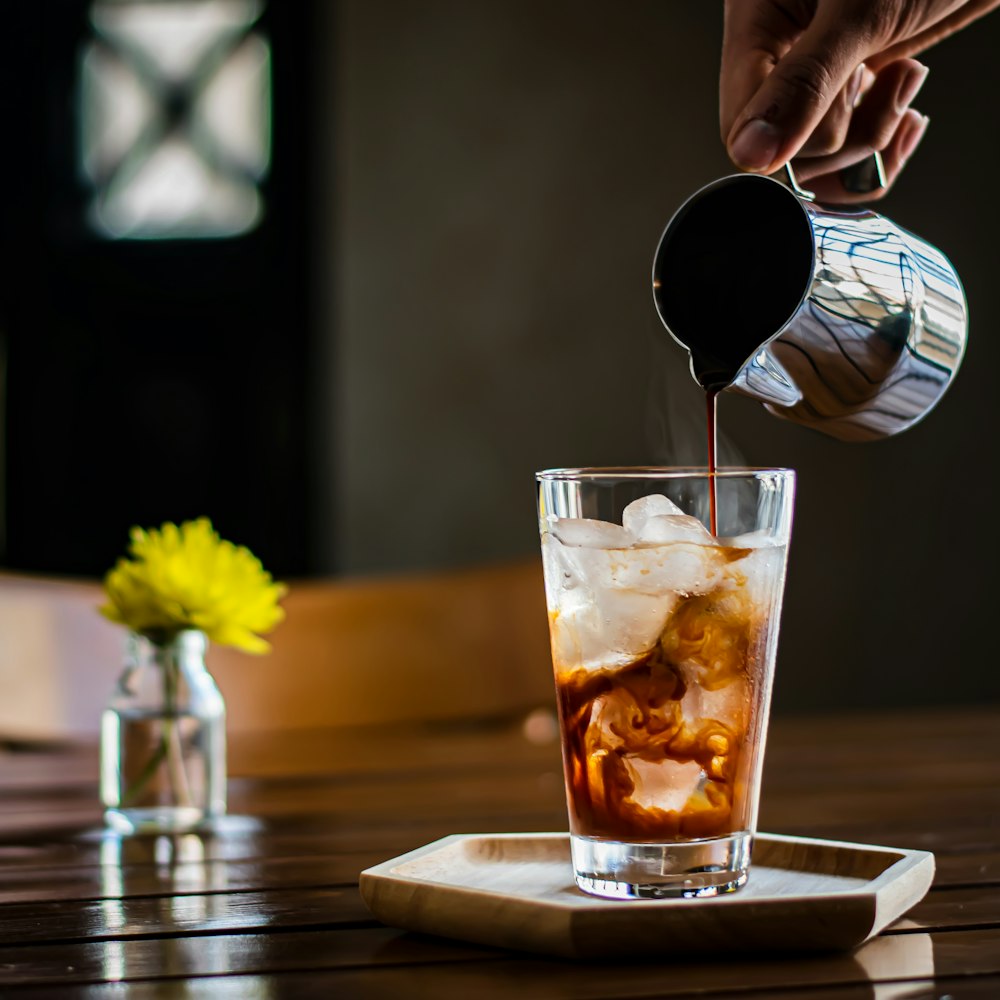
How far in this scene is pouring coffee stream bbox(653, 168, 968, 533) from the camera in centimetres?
85

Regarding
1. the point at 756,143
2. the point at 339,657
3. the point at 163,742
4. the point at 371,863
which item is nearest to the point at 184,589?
the point at 163,742

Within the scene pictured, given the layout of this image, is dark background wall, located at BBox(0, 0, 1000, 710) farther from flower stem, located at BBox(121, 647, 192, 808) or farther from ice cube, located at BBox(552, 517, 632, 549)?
ice cube, located at BBox(552, 517, 632, 549)

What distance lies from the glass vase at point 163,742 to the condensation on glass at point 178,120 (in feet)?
9.48

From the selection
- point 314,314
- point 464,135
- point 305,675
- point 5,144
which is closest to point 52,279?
point 5,144

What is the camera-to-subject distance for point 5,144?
378 centimetres

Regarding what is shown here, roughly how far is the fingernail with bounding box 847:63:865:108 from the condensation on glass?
2926 millimetres

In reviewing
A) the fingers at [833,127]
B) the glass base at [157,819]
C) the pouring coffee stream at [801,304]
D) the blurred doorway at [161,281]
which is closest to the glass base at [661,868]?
the pouring coffee stream at [801,304]

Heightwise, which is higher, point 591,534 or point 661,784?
point 591,534

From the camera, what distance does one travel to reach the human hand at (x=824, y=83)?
37.9 inches

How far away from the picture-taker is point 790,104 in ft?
3.15

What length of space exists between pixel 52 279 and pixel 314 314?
0.72m

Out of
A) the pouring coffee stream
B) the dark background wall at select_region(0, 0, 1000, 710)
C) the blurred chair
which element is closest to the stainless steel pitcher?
the pouring coffee stream

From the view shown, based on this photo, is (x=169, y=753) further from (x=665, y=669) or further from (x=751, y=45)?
(x=751, y=45)

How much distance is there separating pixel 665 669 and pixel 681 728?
3cm
